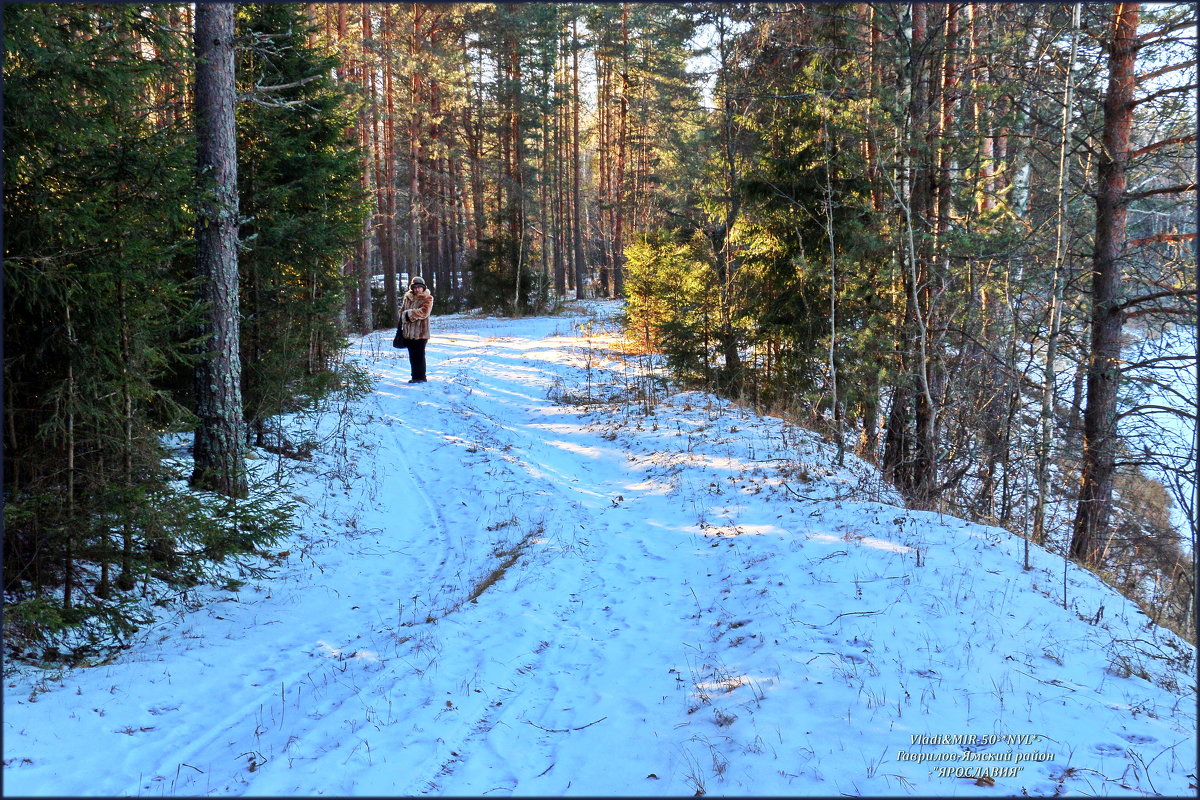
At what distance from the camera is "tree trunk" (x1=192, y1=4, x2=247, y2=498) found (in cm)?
643

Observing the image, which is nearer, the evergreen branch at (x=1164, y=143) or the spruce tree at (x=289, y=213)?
the evergreen branch at (x=1164, y=143)

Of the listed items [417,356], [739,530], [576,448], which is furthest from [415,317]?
Answer: [739,530]

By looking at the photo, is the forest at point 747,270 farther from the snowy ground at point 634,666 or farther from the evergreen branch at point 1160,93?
the snowy ground at point 634,666

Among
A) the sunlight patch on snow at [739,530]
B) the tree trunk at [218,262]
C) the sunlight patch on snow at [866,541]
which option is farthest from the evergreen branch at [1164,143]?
the tree trunk at [218,262]

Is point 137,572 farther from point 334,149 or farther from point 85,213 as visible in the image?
point 334,149

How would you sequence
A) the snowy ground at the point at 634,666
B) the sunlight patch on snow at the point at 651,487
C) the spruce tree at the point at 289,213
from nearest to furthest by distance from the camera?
the snowy ground at the point at 634,666 → the spruce tree at the point at 289,213 → the sunlight patch on snow at the point at 651,487

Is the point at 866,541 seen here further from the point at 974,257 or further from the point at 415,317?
the point at 415,317

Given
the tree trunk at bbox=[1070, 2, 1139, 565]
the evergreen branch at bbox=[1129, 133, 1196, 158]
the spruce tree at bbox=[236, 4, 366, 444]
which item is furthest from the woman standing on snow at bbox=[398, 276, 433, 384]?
the evergreen branch at bbox=[1129, 133, 1196, 158]

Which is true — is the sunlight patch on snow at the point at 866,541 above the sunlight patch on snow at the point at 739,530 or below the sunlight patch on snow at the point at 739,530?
above

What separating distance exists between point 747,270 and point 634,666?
9.00m

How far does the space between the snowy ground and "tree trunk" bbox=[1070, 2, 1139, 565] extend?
3.12 meters

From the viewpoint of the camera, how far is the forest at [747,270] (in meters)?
4.52

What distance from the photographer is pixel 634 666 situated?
4699mm

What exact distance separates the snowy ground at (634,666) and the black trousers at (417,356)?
5538 millimetres
